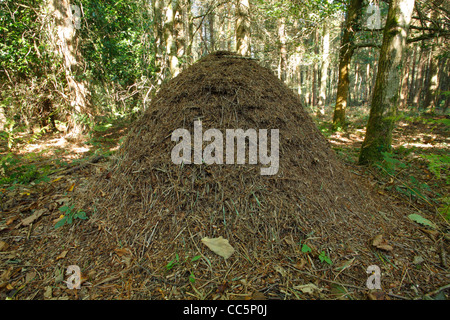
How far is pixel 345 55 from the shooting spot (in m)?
6.70

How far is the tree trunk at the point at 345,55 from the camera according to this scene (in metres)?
6.06

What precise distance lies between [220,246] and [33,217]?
2430mm

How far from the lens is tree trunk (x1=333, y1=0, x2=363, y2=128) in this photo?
239 inches

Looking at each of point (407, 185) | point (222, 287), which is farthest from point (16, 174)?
point (407, 185)

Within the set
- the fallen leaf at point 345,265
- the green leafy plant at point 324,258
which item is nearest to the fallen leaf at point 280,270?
the green leafy plant at point 324,258

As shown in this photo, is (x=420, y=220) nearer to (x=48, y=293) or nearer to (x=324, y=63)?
(x=48, y=293)

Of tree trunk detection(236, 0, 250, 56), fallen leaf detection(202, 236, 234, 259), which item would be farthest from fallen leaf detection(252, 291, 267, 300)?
tree trunk detection(236, 0, 250, 56)

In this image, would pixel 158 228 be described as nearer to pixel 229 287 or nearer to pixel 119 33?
pixel 229 287

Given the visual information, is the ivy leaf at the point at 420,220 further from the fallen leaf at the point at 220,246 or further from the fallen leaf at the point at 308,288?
→ the fallen leaf at the point at 220,246

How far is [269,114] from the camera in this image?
8.83ft

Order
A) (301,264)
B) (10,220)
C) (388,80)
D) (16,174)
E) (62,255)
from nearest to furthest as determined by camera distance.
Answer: (301,264)
(62,255)
(10,220)
(388,80)
(16,174)

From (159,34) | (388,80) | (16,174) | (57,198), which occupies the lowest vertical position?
(57,198)

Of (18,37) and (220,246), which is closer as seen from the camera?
(220,246)
